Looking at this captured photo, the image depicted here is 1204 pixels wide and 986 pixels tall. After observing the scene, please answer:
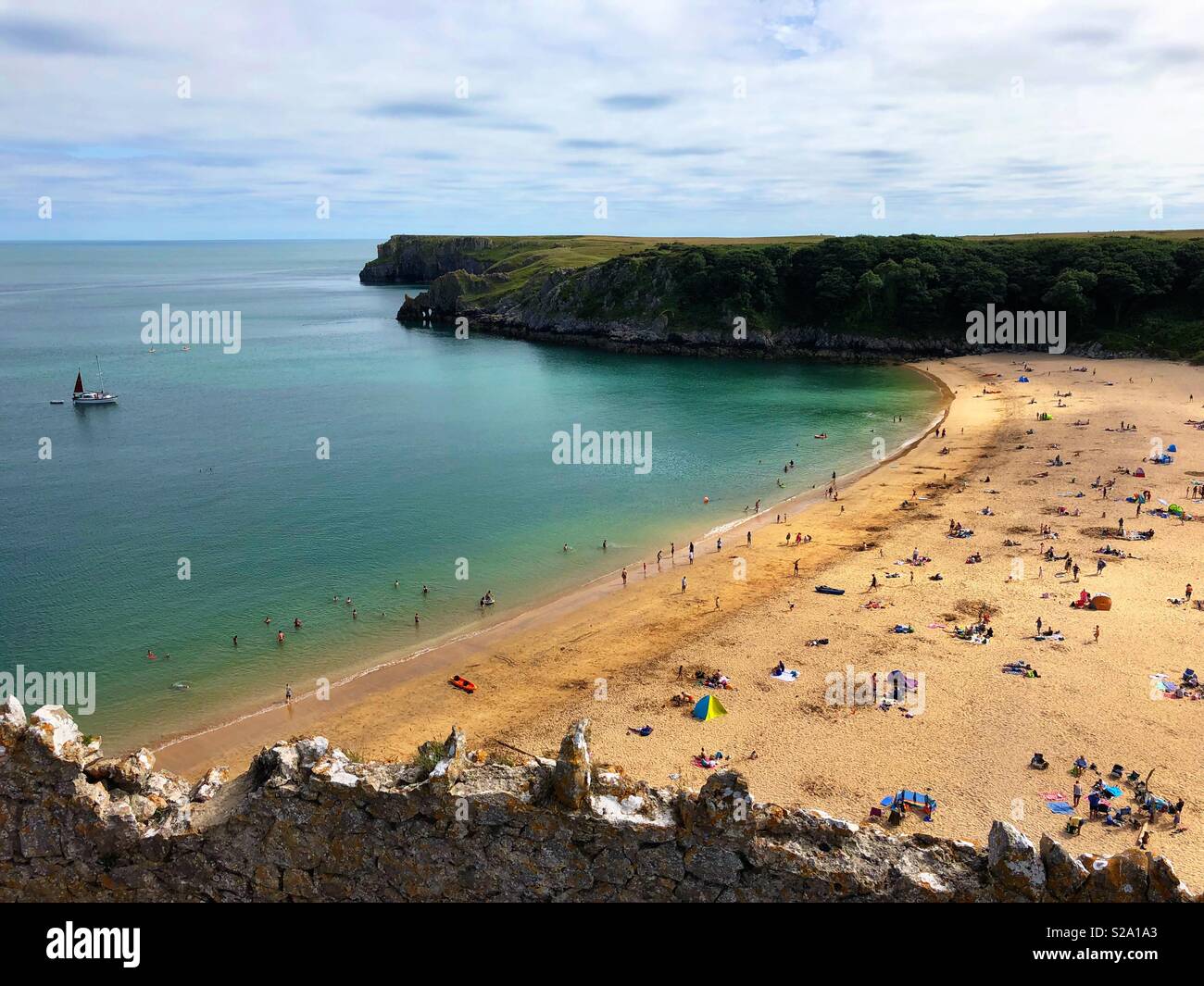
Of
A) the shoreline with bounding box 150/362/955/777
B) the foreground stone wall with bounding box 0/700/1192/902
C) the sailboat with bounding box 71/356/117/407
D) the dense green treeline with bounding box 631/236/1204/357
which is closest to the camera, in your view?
the foreground stone wall with bounding box 0/700/1192/902

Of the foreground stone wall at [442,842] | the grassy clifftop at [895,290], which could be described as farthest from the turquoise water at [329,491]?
the foreground stone wall at [442,842]

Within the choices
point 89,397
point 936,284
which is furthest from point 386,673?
point 936,284

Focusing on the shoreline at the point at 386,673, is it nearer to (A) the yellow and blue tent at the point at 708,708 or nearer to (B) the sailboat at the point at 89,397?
(A) the yellow and blue tent at the point at 708,708

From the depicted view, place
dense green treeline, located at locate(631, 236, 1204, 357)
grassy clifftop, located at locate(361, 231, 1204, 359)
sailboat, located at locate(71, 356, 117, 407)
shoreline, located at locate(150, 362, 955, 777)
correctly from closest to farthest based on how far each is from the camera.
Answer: shoreline, located at locate(150, 362, 955, 777) → sailboat, located at locate(71, 356, 117, 407) → dense green treeline, located at locate(631, 236, 1204, 357) → grassy clifftop, located at locate(361, 231, 1204, 359)

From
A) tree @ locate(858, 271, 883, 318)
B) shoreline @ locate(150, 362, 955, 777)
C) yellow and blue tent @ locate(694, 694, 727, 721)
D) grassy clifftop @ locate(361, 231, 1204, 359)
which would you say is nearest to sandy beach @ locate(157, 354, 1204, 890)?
shoreline @ locate(150, 362, 955, 777)

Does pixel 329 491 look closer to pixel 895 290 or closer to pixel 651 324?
pixel 651 324

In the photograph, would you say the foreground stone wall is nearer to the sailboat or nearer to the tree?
the sailboat
